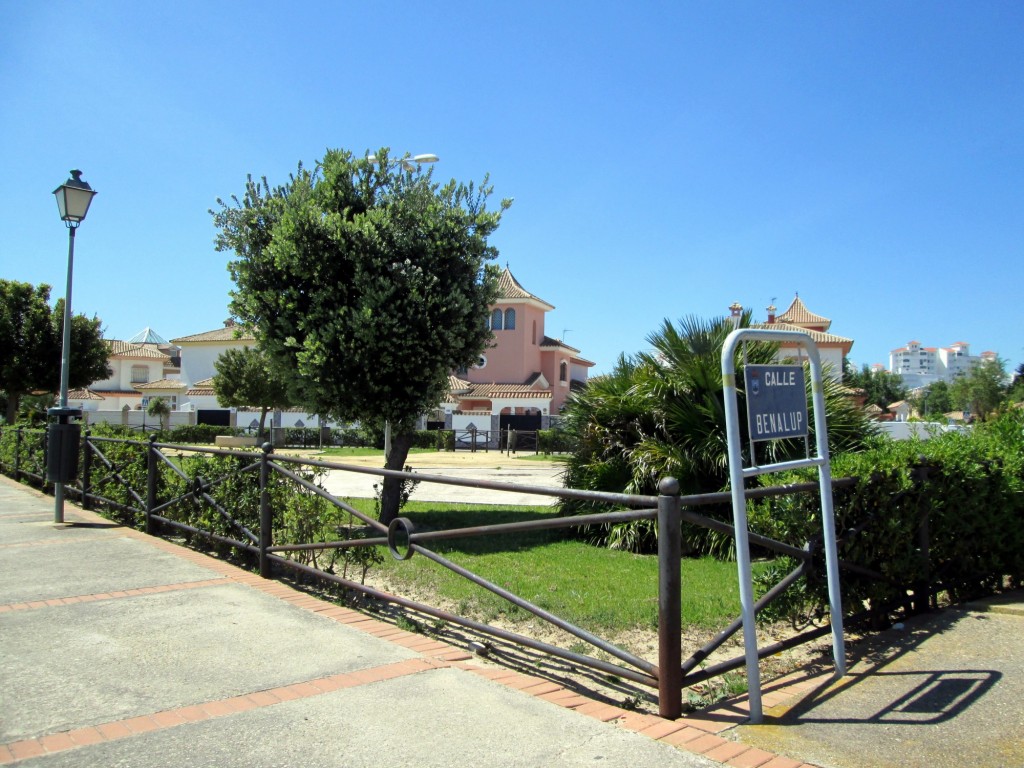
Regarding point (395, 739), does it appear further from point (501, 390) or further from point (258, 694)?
point (501, 390)

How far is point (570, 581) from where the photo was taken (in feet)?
24.5

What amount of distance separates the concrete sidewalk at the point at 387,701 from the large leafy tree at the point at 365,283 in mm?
4879

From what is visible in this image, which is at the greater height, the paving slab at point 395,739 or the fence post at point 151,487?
the fence post at point 151,487

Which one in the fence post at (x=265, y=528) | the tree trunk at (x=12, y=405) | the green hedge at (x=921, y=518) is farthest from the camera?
the tree trunk at (x=12, y=405)

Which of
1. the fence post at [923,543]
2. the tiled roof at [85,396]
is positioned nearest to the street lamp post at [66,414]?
the fence post at [923,543]

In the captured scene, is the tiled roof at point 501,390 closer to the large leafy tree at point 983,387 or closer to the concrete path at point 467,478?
the concrete path at point 467,478

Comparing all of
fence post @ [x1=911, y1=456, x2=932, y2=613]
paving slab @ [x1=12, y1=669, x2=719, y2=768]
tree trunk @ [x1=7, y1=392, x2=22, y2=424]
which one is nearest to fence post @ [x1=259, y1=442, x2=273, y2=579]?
paving slab @ [x1=12, y1=669, x2=719, y2=768]

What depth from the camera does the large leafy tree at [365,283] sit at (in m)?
10.0

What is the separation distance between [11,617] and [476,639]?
10.1 ft

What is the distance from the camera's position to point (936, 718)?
3682 mm

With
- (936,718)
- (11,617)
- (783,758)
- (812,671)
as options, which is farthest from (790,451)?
(11,617)

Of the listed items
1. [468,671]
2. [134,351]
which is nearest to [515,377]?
[134,351]

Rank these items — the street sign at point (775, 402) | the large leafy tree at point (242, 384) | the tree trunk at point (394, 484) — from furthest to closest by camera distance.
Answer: the large leafy tree at point (242, 384) < the tree trunk at point (394, 484) < the street sign at point (775, 402)

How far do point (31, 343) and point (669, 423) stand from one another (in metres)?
24.6
